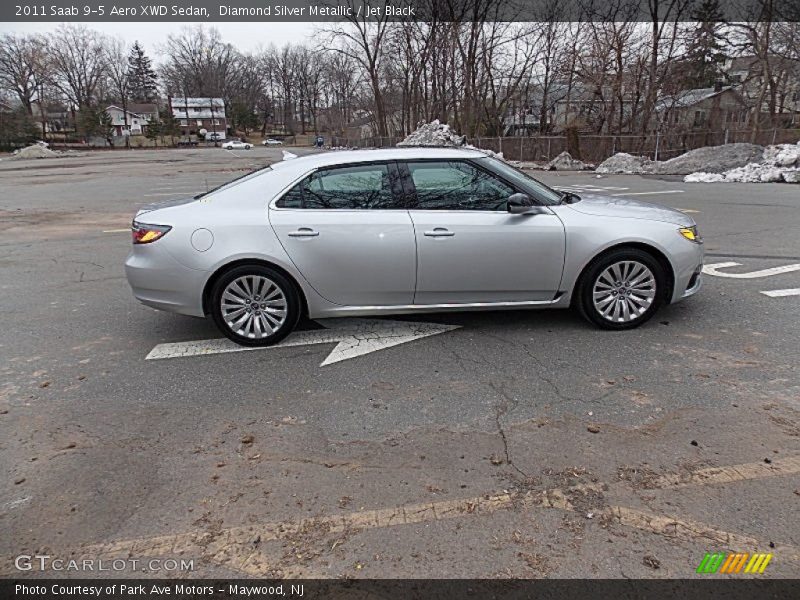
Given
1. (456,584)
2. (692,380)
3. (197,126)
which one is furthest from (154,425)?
(197,126)

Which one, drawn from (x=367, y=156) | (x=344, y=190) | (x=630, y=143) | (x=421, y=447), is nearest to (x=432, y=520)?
(x=421, y=447)

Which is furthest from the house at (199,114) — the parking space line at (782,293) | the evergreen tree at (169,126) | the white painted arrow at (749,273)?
the parking space line at (782,293)

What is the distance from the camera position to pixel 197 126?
107312 millimetres

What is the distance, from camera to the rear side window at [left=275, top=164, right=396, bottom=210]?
14.7 feet

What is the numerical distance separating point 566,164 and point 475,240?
26725 millimetres

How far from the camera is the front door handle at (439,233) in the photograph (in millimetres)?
4406

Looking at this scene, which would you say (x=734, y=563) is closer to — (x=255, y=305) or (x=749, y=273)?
(x=255, y=305)

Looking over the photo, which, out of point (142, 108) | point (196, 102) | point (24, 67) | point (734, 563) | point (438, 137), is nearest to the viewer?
point (734, 563)

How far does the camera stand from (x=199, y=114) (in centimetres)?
10612

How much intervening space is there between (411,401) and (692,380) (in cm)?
204

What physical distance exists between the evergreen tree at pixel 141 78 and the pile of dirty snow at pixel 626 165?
→ 108258mm

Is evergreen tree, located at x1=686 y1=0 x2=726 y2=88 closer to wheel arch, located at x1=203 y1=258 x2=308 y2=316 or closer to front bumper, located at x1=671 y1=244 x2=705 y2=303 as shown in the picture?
front bumper, located at x1=671 y1=244 x2=705 y2=303

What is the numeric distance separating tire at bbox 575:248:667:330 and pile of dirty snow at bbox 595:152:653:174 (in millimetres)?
23211

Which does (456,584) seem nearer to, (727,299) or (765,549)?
(765,549)
